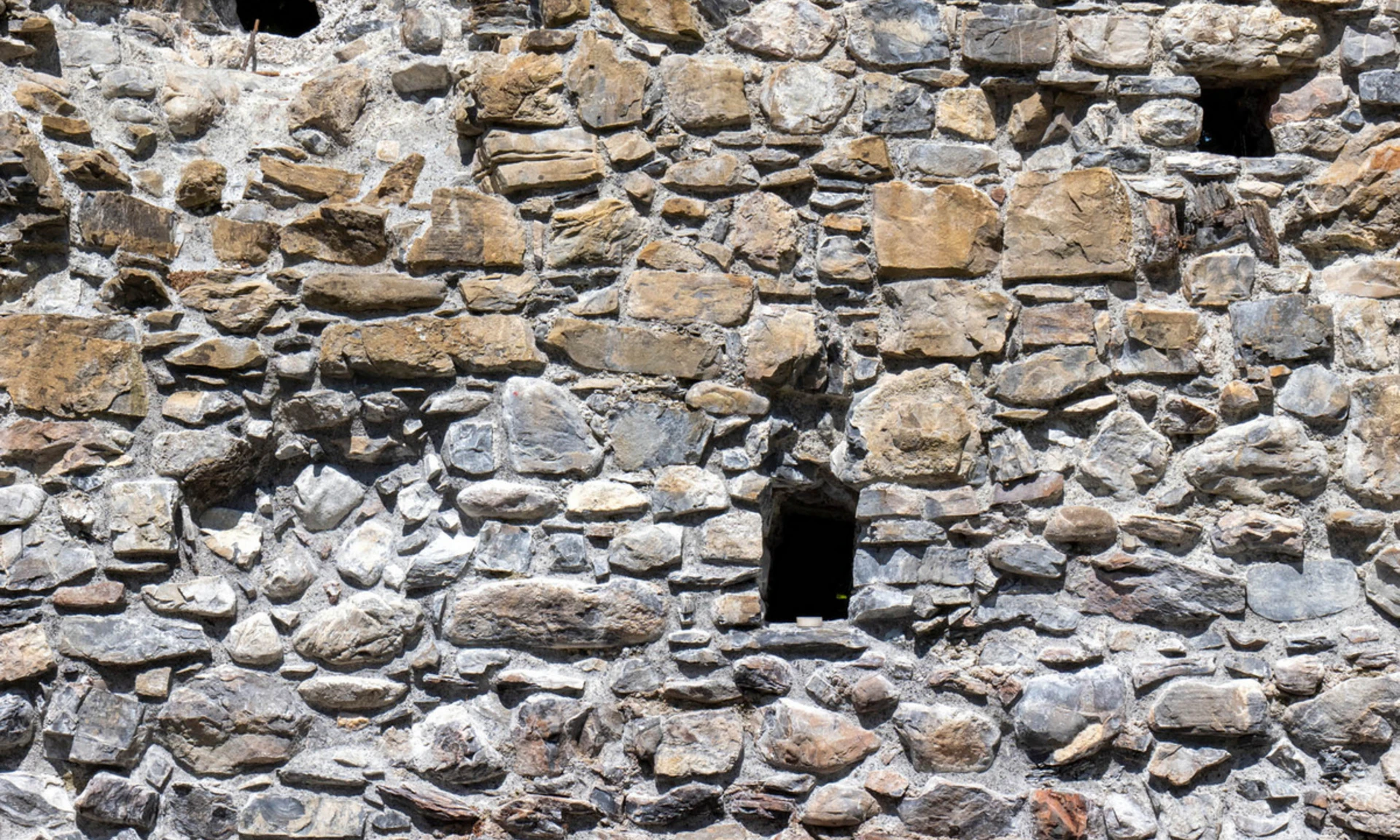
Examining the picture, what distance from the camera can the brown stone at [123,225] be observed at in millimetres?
2803

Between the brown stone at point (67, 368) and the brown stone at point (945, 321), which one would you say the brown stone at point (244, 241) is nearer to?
the brown stone at point (67, 368)

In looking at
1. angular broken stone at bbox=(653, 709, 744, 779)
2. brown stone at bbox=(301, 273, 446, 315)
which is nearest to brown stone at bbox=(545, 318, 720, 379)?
brown stone at bbox=(301, 273, 446, 315)

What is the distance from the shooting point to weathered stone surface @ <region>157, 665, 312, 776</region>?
266cm

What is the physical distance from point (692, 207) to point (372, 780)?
1.46m

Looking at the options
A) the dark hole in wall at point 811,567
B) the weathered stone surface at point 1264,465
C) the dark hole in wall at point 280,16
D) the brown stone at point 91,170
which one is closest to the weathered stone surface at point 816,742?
the dark hole in wall at point 811,567

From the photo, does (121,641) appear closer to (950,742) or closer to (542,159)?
(542,159)

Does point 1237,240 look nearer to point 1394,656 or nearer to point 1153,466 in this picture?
point 1153,466

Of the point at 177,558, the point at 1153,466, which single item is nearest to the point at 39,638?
the point at 177,558

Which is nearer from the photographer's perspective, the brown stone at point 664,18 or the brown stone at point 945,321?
the brown stone at point 945,321

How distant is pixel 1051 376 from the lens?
273 centimetres

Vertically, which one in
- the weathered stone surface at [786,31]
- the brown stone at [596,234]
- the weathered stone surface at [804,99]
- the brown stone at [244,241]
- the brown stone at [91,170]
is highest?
the weathered stone surface at [786,31]

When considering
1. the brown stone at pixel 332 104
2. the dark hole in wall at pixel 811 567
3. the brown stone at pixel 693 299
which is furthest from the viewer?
the dark hole in wall at pixel 811 567

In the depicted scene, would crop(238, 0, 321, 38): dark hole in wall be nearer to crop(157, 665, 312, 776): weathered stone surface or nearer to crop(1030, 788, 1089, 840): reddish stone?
crop(157, 665, 312, 776): weathered stone surface

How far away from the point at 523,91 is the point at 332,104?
503mm
